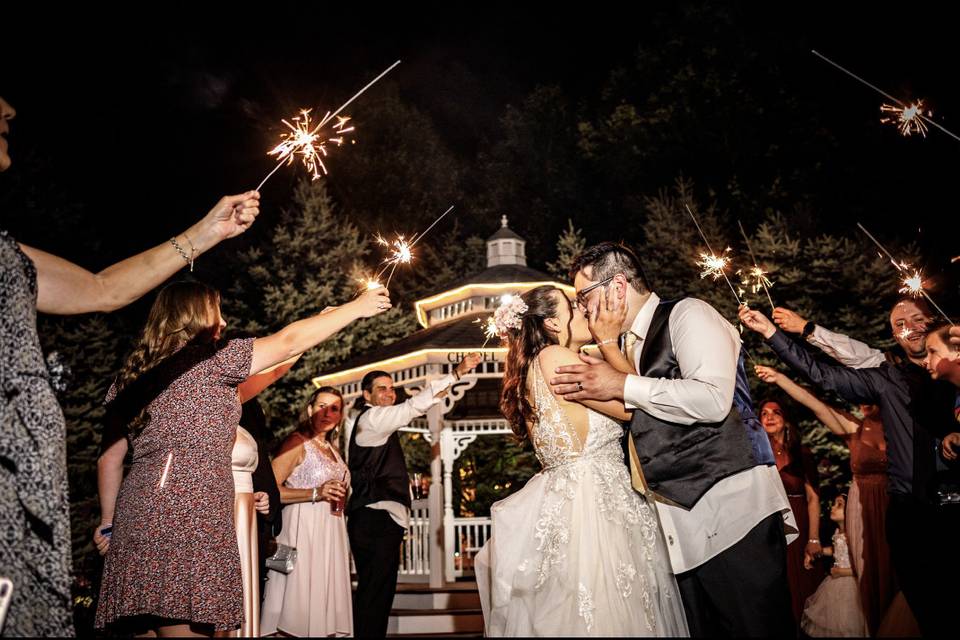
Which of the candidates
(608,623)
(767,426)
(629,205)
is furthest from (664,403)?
(629,205)

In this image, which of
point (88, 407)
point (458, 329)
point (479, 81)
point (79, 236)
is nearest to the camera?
point (458, 329)

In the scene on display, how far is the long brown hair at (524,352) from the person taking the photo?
166 inches

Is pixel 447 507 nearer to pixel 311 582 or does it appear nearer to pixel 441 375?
pixel 441 375

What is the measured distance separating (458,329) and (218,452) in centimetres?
915

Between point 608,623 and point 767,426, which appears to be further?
point 767,426

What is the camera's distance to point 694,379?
333cm

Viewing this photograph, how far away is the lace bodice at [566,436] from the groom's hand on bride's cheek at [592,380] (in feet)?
1.17

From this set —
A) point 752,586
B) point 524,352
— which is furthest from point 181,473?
point 752,586

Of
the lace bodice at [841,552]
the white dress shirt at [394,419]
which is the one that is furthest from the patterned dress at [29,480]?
the lace bodice at [841,552]

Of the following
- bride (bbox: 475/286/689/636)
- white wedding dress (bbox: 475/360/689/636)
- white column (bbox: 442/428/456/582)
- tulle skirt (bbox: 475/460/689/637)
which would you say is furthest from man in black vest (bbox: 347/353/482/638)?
white column (bbox: 442/428/456/582)

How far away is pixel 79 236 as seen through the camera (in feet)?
78.9

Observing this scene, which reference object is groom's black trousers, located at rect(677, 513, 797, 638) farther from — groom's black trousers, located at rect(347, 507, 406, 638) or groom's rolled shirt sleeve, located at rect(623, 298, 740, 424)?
groom's black trousers, located at rect(347, 507, 406, 638)

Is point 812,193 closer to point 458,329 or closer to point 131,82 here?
point 458,329

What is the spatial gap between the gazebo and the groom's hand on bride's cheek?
553cm
